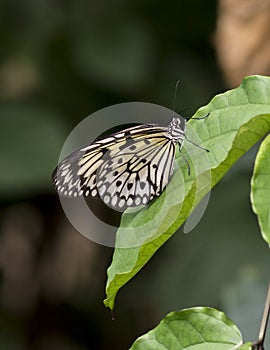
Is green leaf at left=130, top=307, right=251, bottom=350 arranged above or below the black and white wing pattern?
below

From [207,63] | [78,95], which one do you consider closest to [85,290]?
[78,95]

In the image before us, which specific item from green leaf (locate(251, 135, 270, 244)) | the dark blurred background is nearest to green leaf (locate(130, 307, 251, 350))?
green leaf (locate(251, 135, 270, 244))

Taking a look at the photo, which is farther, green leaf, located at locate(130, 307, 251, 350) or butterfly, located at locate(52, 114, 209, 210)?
butterfly, located at locate(52, 114, 209, 210)

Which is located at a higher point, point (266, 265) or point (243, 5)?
point (243, 5)

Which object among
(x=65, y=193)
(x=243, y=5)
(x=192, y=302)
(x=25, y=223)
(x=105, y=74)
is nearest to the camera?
(x=65, y=193)

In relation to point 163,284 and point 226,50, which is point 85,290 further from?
point 226,50

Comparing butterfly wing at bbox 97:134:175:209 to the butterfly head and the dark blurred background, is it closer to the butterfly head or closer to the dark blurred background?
the butterfly head

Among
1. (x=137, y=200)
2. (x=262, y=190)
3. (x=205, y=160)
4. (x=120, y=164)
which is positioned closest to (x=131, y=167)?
(x=120, y=164)
